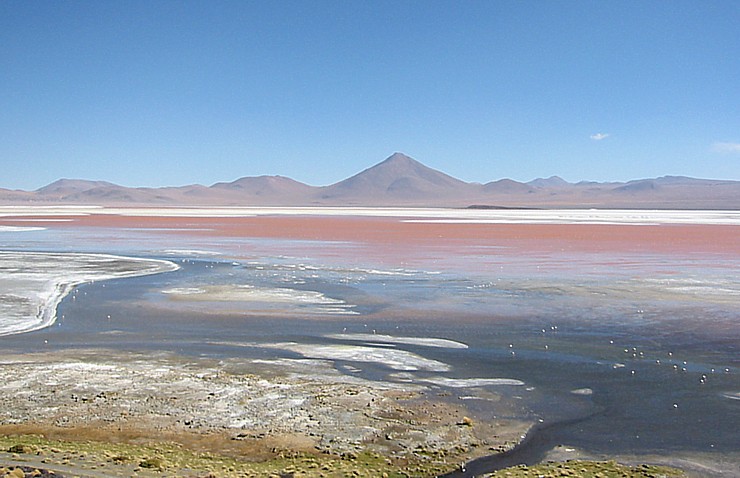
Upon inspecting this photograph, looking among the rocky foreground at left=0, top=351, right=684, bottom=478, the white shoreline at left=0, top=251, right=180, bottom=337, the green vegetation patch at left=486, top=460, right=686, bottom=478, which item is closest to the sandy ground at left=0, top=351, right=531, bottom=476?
the rocky foreground at left=0, top=351, right=684, bottom=478

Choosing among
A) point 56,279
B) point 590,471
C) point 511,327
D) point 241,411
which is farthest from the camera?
point 56,279

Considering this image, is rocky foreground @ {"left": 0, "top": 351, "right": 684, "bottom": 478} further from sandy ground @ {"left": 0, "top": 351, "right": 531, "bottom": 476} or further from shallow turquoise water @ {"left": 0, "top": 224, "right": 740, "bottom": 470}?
shallow turquoise water @ {"left": 0, "top": 224, "right": 740, "bottom": 470}

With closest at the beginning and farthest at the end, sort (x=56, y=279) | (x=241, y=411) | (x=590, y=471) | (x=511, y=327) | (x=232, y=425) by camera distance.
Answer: (x=590, y=471), (x=232, y=425), (x=241, y=411), (x=511, y=327), (x=56, y=279)

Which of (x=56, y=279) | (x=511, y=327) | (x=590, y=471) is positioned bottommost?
(x=590, y=471)

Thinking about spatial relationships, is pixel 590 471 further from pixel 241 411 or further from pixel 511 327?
pixel 511 327

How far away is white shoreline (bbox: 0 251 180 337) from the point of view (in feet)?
41.3

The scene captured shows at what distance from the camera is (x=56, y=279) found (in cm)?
1766

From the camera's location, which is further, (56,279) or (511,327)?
(56,279)

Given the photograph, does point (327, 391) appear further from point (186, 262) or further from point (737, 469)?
point (186, 262)

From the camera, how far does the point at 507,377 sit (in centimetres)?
894

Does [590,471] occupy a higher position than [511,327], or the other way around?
[511,327]

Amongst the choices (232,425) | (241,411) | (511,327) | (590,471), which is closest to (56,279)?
(511,327)

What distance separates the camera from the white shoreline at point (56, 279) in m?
12.6

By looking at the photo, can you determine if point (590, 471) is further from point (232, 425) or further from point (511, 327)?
point (511, 327)
